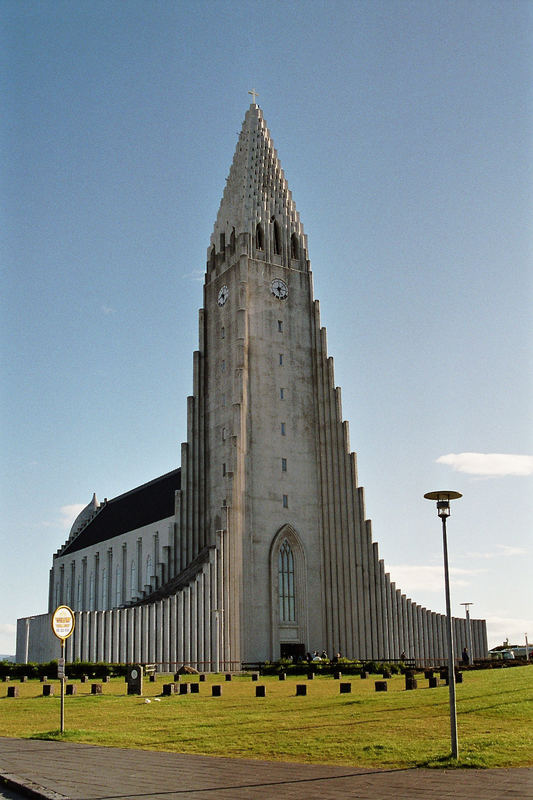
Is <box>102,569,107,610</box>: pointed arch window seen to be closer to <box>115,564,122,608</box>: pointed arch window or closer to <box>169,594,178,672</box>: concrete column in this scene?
<box>115,564,122,608</box>: pointed arch window

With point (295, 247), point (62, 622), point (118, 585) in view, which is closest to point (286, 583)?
point (118, 585)

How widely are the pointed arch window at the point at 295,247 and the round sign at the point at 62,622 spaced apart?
55.4 metres

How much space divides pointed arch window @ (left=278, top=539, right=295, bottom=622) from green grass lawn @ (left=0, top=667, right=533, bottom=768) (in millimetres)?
32018

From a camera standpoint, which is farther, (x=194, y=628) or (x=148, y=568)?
(x=148, y=568)

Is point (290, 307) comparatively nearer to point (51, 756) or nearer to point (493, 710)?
point (493, 710)

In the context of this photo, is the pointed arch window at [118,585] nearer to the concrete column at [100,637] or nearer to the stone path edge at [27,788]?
the concrete column at [100,637]

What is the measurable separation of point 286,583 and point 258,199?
3212 cm

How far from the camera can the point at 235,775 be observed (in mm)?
13453

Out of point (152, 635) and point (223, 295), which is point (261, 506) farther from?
point (223, 295)

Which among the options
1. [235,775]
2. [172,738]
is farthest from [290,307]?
[235,775]

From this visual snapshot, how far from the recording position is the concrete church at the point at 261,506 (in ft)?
194

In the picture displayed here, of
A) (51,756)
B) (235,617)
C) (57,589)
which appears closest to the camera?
(51,756)

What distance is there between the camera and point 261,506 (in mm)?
64625

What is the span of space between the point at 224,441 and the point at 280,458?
4.57 meters
